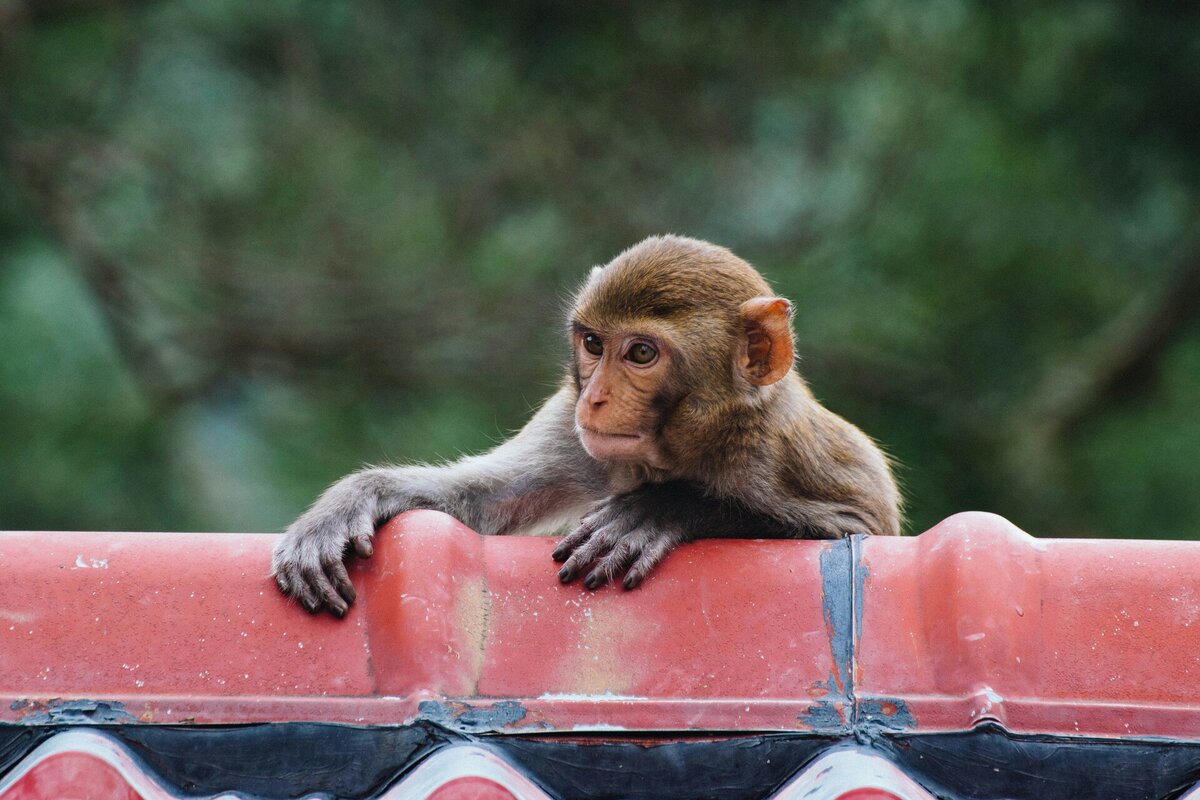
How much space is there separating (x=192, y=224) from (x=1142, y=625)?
207 inches

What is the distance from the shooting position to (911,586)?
2086 mm

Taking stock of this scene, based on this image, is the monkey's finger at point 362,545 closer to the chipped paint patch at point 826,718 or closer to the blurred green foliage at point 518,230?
the chipped paint patch at point 826,718

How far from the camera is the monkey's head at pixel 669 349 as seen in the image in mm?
2738

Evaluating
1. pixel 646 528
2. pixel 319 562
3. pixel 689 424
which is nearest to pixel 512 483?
pixel 689 424

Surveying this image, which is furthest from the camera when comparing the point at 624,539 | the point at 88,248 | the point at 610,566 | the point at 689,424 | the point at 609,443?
the point at 88,248

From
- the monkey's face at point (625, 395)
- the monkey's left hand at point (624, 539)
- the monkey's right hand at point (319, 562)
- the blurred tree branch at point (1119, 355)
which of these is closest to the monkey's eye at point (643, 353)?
the monkey's face at point (625, 395)

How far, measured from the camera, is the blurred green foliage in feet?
18.9

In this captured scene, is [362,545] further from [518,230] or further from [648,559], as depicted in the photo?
[518,230]

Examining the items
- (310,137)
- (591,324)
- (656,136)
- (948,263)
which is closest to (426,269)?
(310,137)

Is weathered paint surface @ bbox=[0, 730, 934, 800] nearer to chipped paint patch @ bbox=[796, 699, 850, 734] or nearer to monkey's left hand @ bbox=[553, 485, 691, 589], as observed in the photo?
chipped paint patch @ bbox=[796, 699, 850, 734]

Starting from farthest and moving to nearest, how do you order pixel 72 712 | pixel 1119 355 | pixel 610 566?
1. pixel 1119 355
2. pixel 610 566
3. pixel 72 712

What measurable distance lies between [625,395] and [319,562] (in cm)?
83

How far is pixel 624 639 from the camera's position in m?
2.04

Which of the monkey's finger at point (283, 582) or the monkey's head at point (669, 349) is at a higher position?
the monkey's head at point (669, 349)
